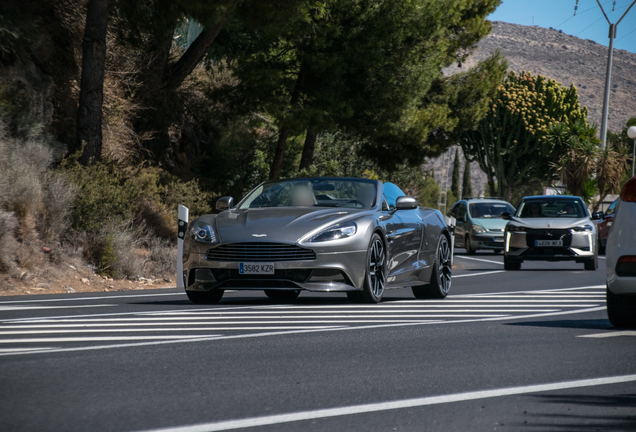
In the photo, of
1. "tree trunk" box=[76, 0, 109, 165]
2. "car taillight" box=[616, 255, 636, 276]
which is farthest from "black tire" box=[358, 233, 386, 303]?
"tree trunk" box=[76, 0, 109, 165]

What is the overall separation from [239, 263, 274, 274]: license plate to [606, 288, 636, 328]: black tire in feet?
10.9

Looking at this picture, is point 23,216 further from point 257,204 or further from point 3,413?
point 3,413

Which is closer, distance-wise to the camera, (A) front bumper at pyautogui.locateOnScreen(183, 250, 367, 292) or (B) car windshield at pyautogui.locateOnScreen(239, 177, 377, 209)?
(A) front bumper at pyautogui.locateOnScreen(183, 250, 367, 292)

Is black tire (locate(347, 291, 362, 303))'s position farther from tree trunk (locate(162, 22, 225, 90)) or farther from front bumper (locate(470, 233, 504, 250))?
front bumper (locate(470, 233, 504, 250))

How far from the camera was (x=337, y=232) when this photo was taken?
32.4 ft

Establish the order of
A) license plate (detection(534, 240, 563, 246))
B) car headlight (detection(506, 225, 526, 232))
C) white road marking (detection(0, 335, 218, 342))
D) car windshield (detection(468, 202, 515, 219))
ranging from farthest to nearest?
car windshield (detection(468, 202, 515, 219)) < car headlight (detection(506, 225, 526, 232)) < license plate (detection(534, 240, 563, 246)) < white road marking (detection(0, 335, 218, 342))

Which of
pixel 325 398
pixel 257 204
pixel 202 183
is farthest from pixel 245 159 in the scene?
pixel 325 398

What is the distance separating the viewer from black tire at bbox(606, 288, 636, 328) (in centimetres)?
818

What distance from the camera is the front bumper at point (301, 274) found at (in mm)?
9633

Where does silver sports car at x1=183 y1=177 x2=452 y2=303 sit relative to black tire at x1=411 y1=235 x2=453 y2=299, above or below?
above

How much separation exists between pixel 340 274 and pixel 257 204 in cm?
186

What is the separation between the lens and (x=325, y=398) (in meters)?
5.04

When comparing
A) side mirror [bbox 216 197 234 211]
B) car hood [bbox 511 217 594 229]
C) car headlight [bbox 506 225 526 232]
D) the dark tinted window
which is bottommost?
car headlight [bbox 506 225 526 232]

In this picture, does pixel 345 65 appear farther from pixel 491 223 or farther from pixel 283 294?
pixel 283 294
